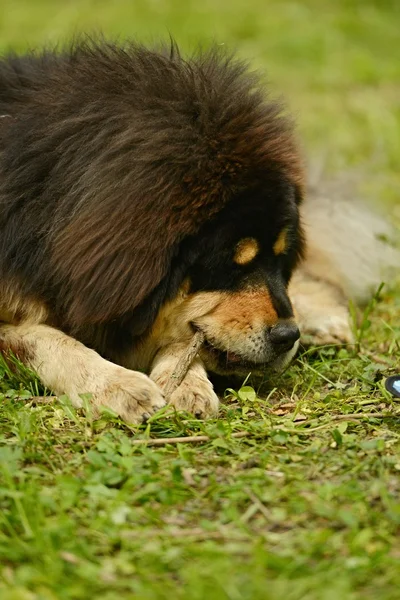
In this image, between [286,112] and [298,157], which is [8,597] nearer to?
[298,157]

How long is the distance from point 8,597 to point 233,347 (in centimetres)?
158

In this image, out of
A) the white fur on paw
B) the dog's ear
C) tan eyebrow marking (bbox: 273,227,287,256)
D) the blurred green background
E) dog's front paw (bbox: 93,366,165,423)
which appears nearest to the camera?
dog's front paw (bbox: 93,366,165,423)

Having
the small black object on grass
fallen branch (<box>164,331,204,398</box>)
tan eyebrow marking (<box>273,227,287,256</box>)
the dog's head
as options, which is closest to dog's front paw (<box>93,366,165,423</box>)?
fallen branch (<box>164,331,204,398</box>)

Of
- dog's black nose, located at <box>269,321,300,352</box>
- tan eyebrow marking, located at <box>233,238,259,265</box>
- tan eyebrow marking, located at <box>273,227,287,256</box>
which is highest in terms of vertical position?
tan eyebrow marking, located at <box>273,227,287,256</box>

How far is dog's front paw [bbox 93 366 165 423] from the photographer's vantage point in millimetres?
3139

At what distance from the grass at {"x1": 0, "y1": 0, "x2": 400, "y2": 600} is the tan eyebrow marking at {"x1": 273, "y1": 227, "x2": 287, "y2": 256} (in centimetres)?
56

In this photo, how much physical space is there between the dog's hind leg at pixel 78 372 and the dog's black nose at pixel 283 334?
511mm

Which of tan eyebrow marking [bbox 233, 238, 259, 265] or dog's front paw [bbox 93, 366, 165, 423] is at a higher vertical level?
tan eyebrow marking [bbox 233, 238, 259, 265]

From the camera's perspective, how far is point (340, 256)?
204 inches

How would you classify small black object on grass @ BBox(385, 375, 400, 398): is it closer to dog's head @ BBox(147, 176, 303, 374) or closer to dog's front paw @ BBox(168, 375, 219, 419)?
dog's head @ BBox(147, 176, 303, 374)

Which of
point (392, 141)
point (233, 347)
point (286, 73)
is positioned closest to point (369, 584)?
point (233, 347)

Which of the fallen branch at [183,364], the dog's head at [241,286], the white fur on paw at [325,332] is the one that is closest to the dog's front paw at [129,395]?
the fallen branch at [183,364]

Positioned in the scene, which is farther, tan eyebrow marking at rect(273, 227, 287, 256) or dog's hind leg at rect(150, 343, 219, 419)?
tan eyebrow marking at rect(273, 227, 287, 256)

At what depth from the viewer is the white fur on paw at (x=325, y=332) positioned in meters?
4.15
